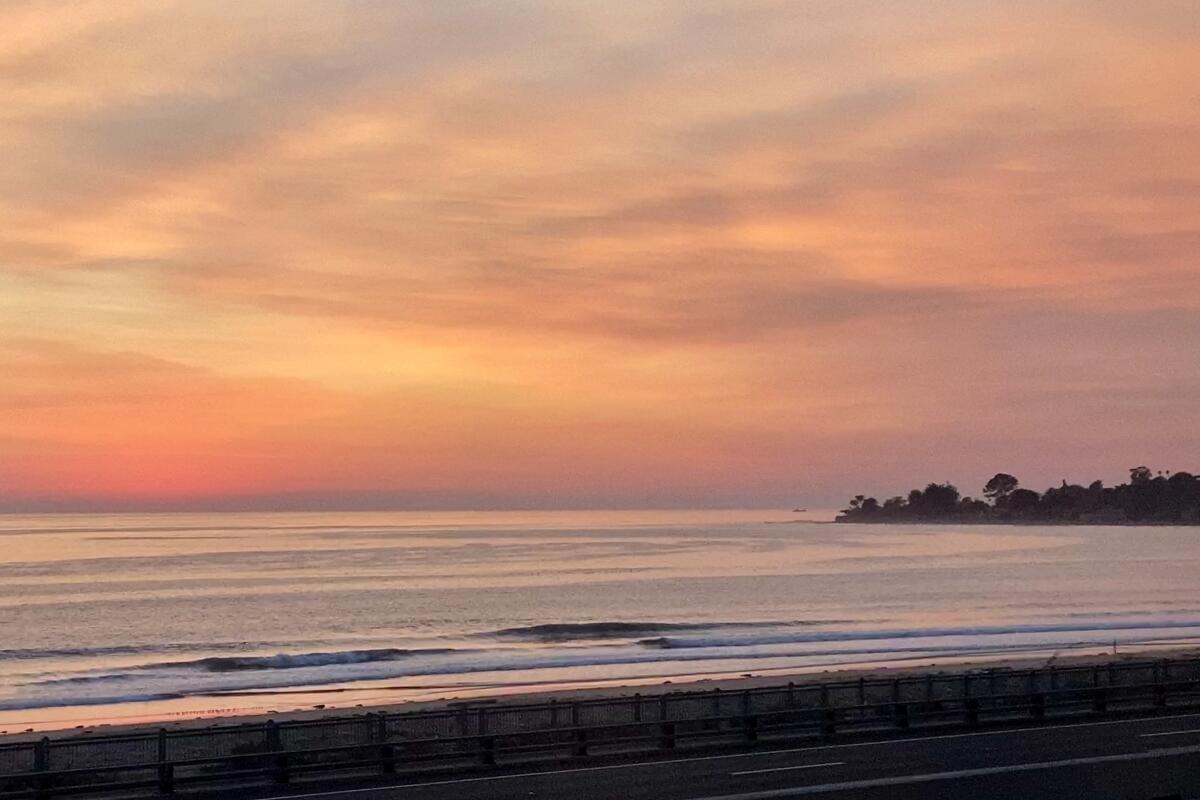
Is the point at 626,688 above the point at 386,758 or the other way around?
the other way around

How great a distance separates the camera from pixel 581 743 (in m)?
28.7

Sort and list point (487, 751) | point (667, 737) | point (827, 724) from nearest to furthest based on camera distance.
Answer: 1. point (487, 751)
2. point (667, 737)
3. point (827, 724)

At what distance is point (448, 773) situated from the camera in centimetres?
2706

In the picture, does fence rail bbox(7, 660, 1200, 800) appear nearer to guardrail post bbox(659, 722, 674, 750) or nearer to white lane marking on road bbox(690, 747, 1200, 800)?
guardrail post bbox(659, 722, 674, 750)

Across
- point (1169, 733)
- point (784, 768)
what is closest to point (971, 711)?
point (1169, 733)

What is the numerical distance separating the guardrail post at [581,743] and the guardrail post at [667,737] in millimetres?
1868

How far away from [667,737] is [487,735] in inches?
181

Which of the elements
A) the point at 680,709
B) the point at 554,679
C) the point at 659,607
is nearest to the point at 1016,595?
the point at 659,607

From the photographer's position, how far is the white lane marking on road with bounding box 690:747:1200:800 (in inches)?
931

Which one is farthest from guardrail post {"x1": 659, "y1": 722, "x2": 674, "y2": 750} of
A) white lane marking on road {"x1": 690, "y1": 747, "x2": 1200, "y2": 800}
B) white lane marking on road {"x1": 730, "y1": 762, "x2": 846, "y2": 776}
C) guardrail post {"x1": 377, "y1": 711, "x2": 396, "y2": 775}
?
guardrail post {"x1": 377, "y1": 711, "x2": 396, "y2": 775}

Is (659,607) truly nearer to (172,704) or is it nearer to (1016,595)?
(1016,595)

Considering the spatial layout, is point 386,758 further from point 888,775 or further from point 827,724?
point 827,724

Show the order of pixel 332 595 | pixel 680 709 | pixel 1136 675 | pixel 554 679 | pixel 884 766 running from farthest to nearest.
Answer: pixel 332 595, pixel 554 679, pixel 1136 675, pixel 680 709, pixel 884 766

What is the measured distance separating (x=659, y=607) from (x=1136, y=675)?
67234 mm
